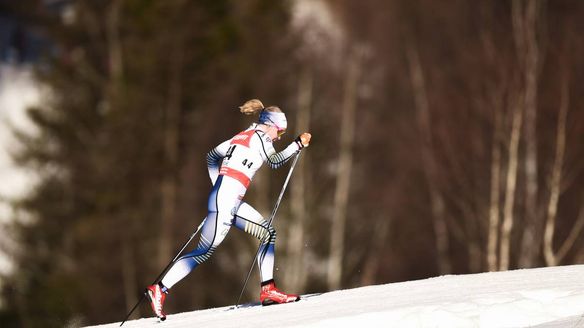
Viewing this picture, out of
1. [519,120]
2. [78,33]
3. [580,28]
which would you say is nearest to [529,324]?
[519,120]

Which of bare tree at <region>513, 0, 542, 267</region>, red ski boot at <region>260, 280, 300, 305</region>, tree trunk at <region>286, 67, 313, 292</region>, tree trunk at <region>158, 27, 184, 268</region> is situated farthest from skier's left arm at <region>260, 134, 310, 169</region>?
tree trunk at <region>286, 67, 313, 292</region>

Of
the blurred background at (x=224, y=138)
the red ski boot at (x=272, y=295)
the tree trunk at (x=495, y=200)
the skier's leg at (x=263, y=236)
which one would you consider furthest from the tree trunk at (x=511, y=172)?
the skier's leg at (x=263, y=236)

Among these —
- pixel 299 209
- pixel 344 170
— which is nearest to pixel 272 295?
pixel 299 209

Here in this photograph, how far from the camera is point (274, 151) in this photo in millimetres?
→ 12016

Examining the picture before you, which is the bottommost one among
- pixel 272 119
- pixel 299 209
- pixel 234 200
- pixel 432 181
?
pixel 299 209

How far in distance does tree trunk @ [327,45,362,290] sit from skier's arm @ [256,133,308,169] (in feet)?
70.3

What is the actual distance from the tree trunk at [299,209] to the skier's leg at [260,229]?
20017 mm

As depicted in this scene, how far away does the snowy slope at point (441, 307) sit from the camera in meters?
10.4

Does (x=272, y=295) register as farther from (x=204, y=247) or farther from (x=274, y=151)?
(x=274, y=151)

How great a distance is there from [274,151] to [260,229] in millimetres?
641

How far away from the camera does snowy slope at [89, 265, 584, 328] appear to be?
1038 centimetres

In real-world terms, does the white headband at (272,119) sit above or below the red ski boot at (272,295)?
above

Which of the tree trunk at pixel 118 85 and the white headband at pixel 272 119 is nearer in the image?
the white headband at pixel 272 119

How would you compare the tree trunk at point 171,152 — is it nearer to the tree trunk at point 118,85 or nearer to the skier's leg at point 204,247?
the tree trunk at point 118,85
